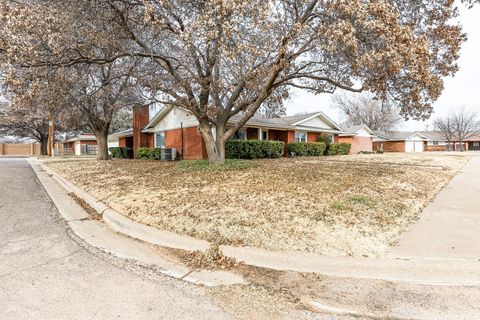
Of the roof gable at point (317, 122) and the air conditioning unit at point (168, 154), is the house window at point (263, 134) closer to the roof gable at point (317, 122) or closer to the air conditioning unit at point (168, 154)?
the roof gable at point (317, 122)

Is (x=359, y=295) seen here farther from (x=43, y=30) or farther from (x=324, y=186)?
(x=43, y=30)

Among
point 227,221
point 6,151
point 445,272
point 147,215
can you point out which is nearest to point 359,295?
point 445,272

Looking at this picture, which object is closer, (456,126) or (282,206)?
(282,206)

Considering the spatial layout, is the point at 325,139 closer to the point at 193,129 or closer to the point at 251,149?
the point at 251,149

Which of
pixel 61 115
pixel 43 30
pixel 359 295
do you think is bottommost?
pixel 359 295

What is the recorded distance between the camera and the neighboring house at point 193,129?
20.6 metres

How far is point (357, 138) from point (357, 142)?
0.47 m

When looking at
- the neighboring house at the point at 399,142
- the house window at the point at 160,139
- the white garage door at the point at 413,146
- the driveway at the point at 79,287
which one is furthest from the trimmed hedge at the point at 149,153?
the white garage door at the point at 413,146

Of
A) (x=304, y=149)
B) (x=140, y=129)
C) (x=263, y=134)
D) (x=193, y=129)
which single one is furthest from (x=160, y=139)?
(x=304, y=149)

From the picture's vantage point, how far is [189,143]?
20.7 metres

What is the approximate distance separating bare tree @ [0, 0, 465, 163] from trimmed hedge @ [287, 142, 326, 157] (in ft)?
38.4

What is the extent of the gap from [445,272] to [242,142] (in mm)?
15436

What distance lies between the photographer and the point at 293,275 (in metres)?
3.87

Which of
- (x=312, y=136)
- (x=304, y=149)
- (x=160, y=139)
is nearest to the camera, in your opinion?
(x=304, y=149)
